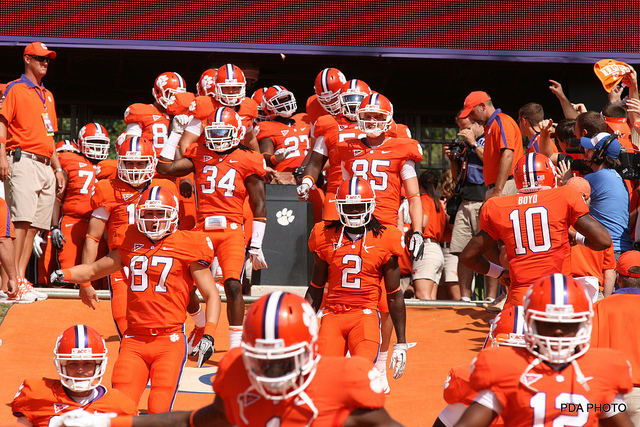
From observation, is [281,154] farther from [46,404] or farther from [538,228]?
[46,404]

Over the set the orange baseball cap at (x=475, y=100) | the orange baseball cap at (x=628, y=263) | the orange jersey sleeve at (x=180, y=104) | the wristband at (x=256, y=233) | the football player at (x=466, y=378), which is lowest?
the football player at (x=466, y=378)

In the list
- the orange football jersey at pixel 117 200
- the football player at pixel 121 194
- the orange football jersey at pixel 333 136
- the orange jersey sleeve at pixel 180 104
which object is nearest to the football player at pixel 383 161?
the orange football jersey at pixel 333 136

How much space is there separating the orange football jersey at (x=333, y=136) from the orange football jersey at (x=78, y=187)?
2.50 metres

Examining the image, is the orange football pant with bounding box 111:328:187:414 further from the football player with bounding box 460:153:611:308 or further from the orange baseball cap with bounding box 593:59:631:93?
the orange baseball cap with bounding box 593:59:631:93

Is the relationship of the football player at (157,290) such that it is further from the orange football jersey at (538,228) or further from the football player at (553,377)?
the football player at (553,377)

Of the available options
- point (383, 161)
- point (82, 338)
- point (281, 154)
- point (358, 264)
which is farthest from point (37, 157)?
point (82, 338)

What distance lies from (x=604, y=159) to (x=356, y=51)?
325 centimetres

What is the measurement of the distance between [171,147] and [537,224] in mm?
3245

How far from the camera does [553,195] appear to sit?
529 centimetres

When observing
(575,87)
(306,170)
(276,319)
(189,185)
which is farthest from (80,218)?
(276,319)

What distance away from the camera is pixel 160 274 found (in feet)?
16.2

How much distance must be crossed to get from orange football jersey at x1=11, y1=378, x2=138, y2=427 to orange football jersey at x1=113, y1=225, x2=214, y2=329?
926mm

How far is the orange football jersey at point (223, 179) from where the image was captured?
21.4ft

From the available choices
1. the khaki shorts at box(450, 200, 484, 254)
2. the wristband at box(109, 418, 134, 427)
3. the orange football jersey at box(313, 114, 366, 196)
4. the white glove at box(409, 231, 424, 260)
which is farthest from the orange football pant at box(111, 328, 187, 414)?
the khaki shorts at box(450, 200, 484, 254)
